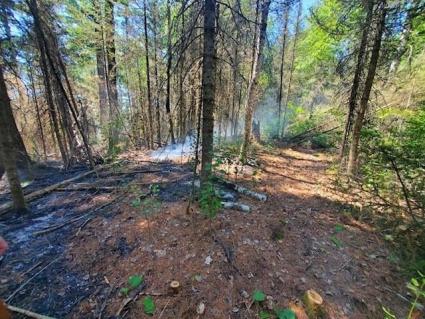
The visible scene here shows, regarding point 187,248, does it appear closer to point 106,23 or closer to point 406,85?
point 406,85

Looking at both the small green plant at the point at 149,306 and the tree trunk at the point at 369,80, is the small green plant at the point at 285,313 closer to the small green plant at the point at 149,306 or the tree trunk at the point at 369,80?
the small green plant at the point at 149,306

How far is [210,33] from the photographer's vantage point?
3.63 m

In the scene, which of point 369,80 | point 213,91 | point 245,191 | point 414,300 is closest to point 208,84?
point 213,91

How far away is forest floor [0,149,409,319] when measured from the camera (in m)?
2.66

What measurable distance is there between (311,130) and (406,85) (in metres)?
5.98

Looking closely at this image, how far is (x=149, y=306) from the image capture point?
8.41ft

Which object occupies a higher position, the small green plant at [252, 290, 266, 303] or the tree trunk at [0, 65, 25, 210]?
the tree trunk at [0, 65, 25, 210]

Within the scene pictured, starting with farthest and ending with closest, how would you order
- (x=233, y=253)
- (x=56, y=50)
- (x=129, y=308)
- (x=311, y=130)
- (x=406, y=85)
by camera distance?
1. (x=311, y=130)
2. (x=406, y=85)
3. (x=56, y=50)
4. (x=233, y=253)
5. (x=129, y=308)

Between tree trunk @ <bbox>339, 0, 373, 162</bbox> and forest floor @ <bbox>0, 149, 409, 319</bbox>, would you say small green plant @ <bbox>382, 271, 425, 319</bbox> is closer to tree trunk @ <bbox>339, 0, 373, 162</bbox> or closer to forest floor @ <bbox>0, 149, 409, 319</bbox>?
forest floor @ <bbox>0, 149, 409, 319</bbox>

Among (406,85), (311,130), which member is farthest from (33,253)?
Answer: (311,130)

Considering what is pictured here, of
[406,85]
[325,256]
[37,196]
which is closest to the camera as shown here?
[325,256]

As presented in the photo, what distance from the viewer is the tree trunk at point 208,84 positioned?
358 centimetres

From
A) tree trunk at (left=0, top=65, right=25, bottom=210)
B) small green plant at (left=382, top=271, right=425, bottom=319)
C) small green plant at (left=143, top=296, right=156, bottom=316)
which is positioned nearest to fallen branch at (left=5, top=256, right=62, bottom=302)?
small green plant at (left=143, top=296, right=156, bottom=316)

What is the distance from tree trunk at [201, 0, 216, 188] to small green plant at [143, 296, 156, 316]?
1.87 m
